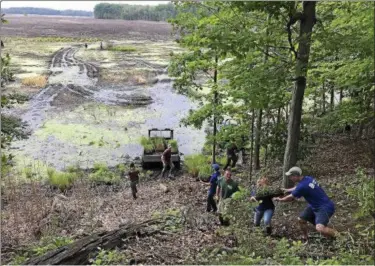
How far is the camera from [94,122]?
26062 millimetres

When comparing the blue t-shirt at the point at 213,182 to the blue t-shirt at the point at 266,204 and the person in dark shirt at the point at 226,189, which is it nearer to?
the person in dark shirt at the point at 226,189

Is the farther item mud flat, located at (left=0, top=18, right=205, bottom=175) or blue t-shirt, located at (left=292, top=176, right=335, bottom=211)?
mud flat, located at (left=0, top=18, right=205, bottom=175)

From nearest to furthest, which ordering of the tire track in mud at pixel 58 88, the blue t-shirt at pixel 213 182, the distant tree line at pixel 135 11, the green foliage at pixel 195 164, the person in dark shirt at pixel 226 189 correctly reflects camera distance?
the person in dark shirt at pixel 226 189 → the blue t-shirt at pixel 213 182 → the green foliage at pixel 195 164 → the tire track in mud at pixel 58 88 → the distant tree line at pixel 135 11

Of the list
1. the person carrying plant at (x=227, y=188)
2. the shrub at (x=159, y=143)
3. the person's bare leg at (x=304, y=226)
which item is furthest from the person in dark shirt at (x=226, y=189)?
the shrub at (x=159, y=143)

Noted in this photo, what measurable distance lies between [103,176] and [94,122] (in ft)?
31.1

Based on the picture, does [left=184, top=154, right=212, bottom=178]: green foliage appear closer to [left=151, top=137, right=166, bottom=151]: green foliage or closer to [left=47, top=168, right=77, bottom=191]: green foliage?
[left=151, top=137, right=166, bottom=151]: green foliage

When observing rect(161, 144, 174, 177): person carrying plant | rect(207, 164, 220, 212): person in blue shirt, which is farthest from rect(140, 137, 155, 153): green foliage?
rect(207, 164, 220, 212): person in blue shirt

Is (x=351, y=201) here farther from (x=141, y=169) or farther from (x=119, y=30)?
(x=119, y=30)

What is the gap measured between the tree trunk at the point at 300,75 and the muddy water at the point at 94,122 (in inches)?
458

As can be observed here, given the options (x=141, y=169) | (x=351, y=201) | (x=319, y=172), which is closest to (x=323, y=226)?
(x=351, y=201)

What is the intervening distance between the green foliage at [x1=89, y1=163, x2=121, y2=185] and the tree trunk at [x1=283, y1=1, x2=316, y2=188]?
29.1 feet

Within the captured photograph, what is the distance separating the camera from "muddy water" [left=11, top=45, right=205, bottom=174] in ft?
66.7

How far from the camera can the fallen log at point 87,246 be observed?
255 inches

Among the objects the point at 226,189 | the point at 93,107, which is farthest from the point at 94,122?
the point at 226,189
